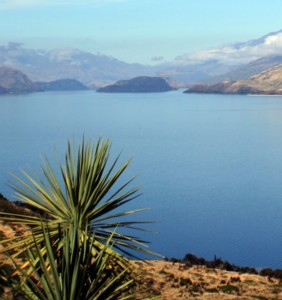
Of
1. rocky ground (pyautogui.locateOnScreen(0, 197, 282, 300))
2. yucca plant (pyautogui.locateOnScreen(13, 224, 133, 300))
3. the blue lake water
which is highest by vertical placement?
yucca plant (pyautogui.locateOnScreen(13, 224, 133, 300))

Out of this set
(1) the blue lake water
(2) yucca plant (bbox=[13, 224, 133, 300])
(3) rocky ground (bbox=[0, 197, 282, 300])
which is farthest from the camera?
(1) the blue lake water

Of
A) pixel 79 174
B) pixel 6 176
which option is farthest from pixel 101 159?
pixel 6 176

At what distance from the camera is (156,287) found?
78.6ft

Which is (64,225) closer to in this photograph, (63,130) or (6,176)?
(6,176)

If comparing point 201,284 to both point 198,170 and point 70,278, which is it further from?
point 198,170

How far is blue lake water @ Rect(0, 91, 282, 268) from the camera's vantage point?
52094 millimetres

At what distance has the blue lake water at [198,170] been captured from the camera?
5209 centimetres

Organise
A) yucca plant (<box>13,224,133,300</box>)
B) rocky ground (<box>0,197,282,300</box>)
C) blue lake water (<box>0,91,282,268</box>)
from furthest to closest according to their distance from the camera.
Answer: blue lake water (<box>0,91,282,268</box>) → rocky ground (<box>0,197,282,300</box>) → yucca plant (<box>13,224,133,300</box>)

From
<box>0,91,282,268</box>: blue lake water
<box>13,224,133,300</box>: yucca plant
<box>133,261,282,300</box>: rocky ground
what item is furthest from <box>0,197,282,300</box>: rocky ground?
<box>13,224,133,300</box>: yucca plant

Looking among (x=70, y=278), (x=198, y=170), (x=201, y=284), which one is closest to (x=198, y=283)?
(x=201, y=284)

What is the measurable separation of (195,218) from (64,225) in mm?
46851

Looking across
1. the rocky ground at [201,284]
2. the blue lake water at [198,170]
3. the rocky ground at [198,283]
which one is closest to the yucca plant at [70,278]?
the blue lake water at [198,170]

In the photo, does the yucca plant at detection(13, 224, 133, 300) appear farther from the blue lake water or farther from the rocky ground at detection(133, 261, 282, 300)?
the rocky ground at detection(133, 261, 282, 300)

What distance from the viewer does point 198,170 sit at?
88.6 meters
